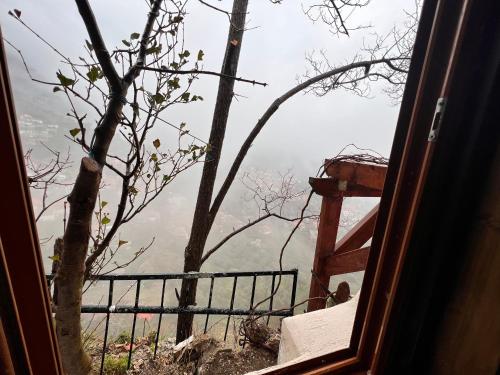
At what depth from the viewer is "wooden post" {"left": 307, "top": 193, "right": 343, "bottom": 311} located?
297 cm

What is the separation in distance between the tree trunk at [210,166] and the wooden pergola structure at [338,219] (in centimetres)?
210

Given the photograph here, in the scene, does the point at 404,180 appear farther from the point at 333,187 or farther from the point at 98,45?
the point at 333,187

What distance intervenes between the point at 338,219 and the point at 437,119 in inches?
96.1

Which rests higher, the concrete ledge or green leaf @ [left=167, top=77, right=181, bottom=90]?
green leaf @ [left=167, top=77, right=181, bottom=90]

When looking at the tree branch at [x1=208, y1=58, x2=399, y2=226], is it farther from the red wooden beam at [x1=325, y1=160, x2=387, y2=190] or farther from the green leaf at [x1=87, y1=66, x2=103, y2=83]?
the green leaf at [x1=87, y1=66, x2=103, y2=83]

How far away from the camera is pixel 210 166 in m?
4.60

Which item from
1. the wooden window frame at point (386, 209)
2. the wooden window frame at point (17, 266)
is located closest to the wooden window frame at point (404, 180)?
the wooden window frame at point (386, 209)

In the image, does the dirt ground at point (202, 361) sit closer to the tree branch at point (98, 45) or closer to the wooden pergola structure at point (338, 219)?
the wooden pergola structure at point (338, 219)

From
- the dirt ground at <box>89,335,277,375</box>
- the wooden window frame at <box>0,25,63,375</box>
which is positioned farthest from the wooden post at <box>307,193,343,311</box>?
the wooden window frame at <box>0,25,63,375</box>

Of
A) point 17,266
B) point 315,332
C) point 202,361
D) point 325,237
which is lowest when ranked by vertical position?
point 202,361

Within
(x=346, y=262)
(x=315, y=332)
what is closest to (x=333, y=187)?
(x=346, y=262)

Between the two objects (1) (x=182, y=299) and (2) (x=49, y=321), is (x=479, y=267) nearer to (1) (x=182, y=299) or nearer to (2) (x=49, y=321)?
(2) (x=49, y=321)

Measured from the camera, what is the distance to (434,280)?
792mm

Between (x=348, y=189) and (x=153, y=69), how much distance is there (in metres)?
2.16
